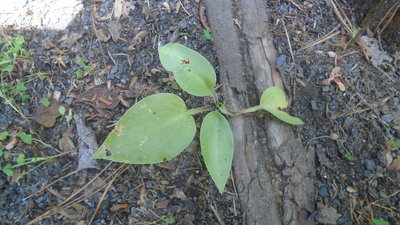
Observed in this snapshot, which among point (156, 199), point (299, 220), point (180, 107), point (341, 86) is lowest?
point (156, 199)

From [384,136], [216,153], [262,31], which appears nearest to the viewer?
[216,153]

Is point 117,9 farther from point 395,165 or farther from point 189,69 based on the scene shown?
point 395,165

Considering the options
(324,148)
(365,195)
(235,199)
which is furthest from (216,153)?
(365,195)

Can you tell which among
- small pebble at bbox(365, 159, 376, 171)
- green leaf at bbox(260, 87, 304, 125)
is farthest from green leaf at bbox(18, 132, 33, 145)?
small pebble at bbox(365, 159, 376, 171)

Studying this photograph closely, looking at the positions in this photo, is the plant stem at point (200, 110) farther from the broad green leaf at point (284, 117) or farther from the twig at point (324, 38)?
the twig at point (324, 38)

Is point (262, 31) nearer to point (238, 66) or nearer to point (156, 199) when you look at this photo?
point (238, 66)
